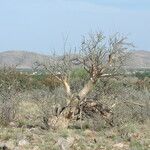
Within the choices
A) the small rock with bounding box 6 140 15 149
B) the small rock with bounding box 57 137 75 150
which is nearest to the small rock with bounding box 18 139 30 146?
the small rock with bounding box 6 140 15 149

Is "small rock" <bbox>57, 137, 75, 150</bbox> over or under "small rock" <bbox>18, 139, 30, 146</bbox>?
over

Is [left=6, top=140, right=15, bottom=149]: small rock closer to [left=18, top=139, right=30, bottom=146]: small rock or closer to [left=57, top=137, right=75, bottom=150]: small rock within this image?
[left=18, top=139, right=30, bottom=146]: small rock

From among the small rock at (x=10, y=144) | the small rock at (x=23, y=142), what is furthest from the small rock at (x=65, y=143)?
the small rock at (x=10, y=144)

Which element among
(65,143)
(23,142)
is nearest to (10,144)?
(23,142)

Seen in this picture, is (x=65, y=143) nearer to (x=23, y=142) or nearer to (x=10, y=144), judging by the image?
(x=23, y=142)

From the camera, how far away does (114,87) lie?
17.3 m

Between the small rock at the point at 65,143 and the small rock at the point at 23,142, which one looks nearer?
the small rock at the point at 65,143

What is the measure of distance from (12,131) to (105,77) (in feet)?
11.9

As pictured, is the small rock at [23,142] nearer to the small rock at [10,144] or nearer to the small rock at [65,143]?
the small rock at [10,144]

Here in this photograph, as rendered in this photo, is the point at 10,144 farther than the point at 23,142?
No

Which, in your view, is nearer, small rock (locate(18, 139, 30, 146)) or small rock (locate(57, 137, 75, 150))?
small rock (locate(57, 137, 75, 150))

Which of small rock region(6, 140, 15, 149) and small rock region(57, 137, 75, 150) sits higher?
small rock region(57, 137, 75, 150)

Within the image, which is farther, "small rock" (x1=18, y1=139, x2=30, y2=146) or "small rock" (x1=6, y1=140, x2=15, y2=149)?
"small rock" (x1=18, y1=139, x2=30, y2=146)

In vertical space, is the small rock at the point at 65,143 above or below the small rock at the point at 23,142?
above
